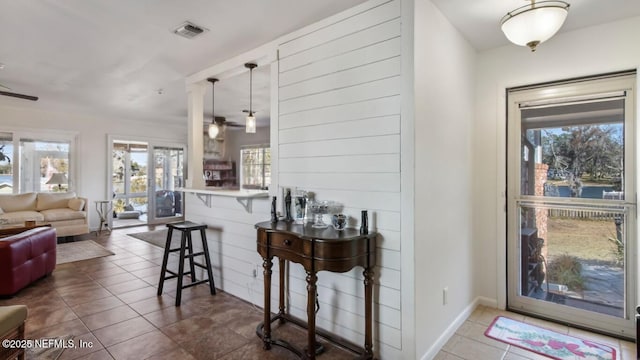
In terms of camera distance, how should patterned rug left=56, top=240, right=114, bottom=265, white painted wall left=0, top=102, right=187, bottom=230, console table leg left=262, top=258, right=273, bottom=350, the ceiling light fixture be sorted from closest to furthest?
the ceiling light fixture
console table leg left=262, top=258, right=273, bottom=350
patterned rug left=56, top=240, right=114, bottom=265
white painted wall left=0, top=102, right=187, bottom=230

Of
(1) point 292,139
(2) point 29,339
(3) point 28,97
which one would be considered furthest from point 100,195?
(1) point 292,139

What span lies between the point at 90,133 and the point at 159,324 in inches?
235

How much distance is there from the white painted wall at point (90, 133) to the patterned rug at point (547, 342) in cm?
776

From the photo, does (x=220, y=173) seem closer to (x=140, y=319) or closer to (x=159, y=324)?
(x=140, y=319)

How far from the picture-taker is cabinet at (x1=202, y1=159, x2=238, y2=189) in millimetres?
9070

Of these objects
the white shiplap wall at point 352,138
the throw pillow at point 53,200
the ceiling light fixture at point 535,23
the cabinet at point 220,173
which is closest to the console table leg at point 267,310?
the white shiplap wall at point 352,138

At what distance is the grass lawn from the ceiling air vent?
3524mm

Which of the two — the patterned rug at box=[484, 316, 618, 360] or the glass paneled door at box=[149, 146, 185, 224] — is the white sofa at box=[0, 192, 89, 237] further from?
the patterned rug at box=[484, 316, 618, 360]

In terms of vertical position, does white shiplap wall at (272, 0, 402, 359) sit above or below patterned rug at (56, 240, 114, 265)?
above

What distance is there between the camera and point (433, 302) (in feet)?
7.79

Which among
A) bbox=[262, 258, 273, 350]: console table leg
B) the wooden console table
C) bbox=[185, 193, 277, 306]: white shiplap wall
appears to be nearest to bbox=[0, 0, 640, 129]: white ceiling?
bbox=[185, 193, 277, 306]: white shiplap wall

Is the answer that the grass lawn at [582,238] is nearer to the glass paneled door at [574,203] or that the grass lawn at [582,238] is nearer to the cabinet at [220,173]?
the glass paneled door at [574,203]

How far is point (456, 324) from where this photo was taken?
2.73 metres

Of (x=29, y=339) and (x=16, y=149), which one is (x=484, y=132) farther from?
(x=16, y=149)
